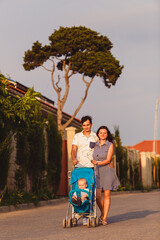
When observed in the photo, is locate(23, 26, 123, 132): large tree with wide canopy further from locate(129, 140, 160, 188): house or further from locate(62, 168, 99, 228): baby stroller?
locate(62, 168, 99, 228): baby stroller

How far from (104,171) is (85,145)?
607 mm

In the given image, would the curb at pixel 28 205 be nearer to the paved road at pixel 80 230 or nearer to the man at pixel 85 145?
the paved road at pixel 80 230

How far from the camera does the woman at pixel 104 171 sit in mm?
9336

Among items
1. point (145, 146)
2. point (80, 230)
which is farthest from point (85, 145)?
Answer: point (145, 146)

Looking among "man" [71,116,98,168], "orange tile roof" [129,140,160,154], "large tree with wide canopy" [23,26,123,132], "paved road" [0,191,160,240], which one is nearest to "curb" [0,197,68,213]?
"paved road" [0,191,160,240]

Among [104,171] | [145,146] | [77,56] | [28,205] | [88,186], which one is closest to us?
[88,186]

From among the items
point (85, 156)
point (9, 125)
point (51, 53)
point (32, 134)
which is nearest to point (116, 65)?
point (51, 53)

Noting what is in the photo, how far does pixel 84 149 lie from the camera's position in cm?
965

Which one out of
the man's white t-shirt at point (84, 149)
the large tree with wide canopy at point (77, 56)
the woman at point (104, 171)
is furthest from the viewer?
the large tree with wide canopy at point (77, 56)

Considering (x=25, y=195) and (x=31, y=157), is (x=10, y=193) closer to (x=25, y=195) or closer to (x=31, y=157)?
(x=25, y=195)

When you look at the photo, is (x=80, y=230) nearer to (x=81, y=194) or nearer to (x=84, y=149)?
(x=81, y=194)

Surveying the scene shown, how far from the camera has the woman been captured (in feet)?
30.6

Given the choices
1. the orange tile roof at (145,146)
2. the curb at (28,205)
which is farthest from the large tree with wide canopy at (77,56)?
the orange tile roof at (145,146)

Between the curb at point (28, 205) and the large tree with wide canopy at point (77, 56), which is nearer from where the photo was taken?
the curb at point (28, 205)
